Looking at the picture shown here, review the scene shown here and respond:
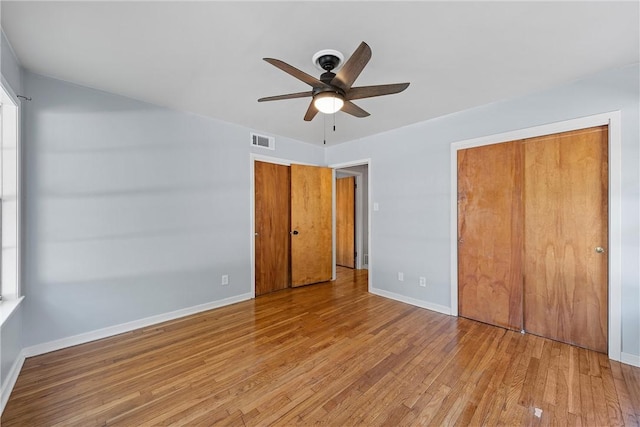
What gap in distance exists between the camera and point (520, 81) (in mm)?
2379

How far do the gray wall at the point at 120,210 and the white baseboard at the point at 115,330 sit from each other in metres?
0.05

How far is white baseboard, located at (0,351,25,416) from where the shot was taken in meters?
1.69

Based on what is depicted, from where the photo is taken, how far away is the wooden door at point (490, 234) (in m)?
2.76

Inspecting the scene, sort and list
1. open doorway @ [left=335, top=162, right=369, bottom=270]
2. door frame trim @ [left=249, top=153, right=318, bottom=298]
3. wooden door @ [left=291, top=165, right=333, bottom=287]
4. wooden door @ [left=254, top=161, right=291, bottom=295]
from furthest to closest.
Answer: open doorway @ [left=335, top=162, right=369, bottom=270] < wooden door @ [left=291, top=165, right=333, bottom=287] < wooden door @ [left=254, top=161, right=291, bottom=295] < door frame trim @ [left=249, top=153, right=318, bottom=298]

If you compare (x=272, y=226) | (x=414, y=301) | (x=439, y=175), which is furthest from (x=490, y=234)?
(x=272, y=226)

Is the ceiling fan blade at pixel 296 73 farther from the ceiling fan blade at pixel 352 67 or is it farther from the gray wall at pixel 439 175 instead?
the gray wall at pixel 439 175

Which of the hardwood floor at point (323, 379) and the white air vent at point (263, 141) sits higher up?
the white air vent at point (263, 141)

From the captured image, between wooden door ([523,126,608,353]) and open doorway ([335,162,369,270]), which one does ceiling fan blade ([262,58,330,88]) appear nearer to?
wooden door ([523,126,608,353])

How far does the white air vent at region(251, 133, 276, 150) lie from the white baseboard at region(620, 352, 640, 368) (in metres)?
4.28

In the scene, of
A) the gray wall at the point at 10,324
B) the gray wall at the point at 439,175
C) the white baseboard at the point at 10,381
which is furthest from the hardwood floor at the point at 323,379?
the gray wall at the point at 439,175

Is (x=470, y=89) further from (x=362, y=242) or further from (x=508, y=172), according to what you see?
(x=362, y=242)

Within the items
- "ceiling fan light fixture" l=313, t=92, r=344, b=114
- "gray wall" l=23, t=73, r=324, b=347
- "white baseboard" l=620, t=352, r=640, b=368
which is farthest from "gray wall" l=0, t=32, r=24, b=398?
"white baseboard" l=620, t=352, r=640, b=368

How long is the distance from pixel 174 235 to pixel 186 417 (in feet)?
6.39

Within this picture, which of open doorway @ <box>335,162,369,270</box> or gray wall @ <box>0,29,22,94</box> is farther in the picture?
open doorway @ <box>335,162,369,270</box>
